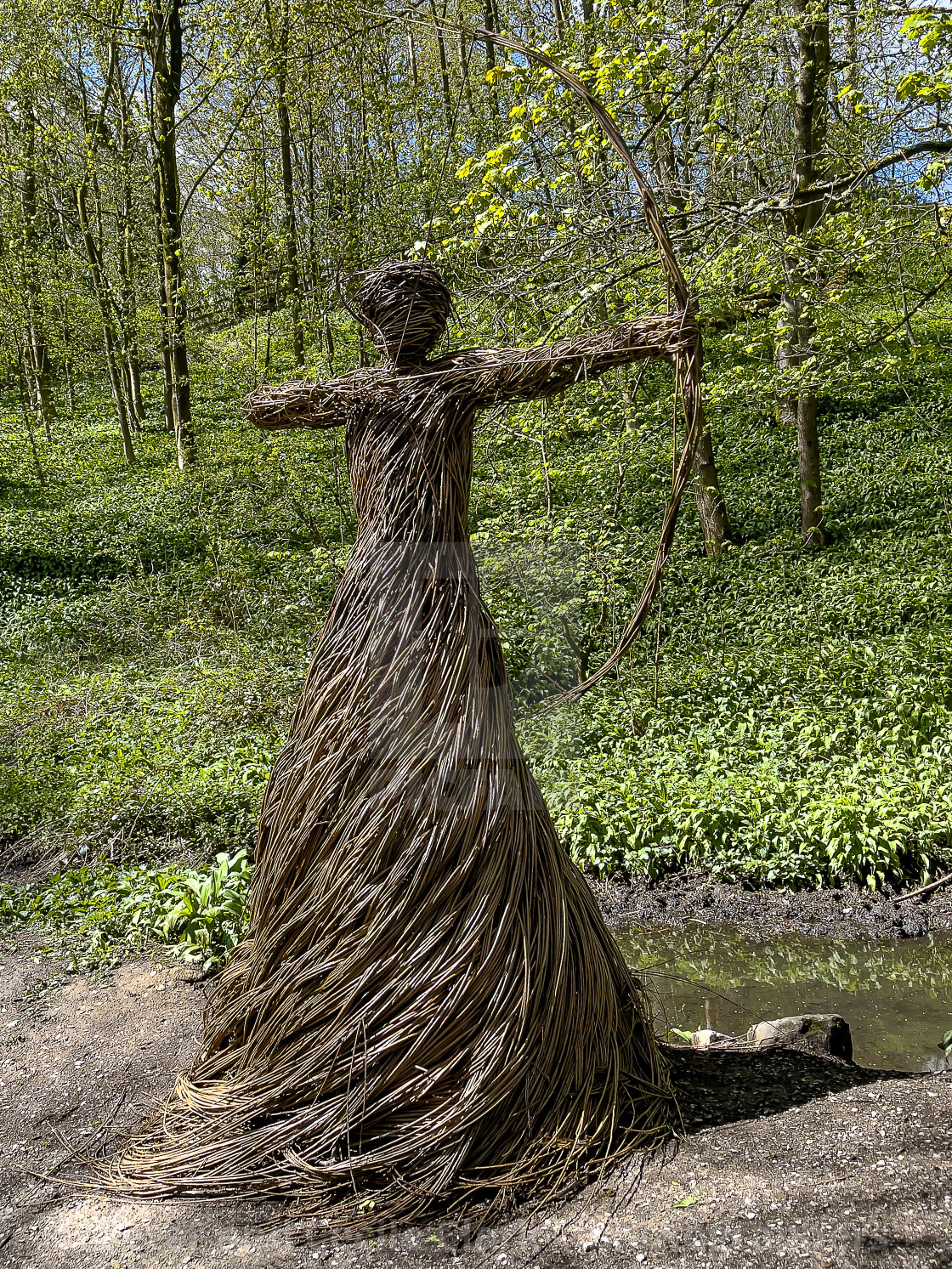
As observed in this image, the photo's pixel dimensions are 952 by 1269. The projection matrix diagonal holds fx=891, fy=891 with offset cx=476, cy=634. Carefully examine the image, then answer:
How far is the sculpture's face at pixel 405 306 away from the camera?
2955 mm

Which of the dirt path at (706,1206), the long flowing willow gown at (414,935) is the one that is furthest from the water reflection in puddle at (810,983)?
the long flowing willow gown at (414,935)

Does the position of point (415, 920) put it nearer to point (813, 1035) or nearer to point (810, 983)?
point (813, 1035)

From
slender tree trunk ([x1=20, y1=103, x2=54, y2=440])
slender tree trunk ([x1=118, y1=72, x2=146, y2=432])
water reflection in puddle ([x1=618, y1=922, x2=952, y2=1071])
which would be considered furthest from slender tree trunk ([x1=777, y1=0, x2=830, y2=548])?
slender tree trunk ([x1=20, y1=103, x2=54, y2=440])

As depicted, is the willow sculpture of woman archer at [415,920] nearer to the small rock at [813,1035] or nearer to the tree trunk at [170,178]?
the small rock at [813,1035]

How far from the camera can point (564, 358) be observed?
274cm

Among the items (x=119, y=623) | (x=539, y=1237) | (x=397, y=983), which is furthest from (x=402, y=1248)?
(x=119, y=623)

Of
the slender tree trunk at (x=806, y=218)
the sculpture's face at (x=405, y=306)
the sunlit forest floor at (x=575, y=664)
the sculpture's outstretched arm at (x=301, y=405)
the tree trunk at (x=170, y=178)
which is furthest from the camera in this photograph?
the tree trunk at (x=170, y=178)

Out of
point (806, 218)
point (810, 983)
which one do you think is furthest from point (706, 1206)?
point (806, 218)

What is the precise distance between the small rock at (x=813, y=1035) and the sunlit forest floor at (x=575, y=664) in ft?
7.83

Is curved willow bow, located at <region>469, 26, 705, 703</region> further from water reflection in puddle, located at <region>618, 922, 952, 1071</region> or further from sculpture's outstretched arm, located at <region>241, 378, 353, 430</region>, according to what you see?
water reflection in puddle, located at <region>618, 922, 952, 1071</region>

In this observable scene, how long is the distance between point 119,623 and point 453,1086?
32.0 ft

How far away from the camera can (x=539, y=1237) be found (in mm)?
2424

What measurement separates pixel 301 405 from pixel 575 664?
17.9ft

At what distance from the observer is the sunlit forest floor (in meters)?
6.17
